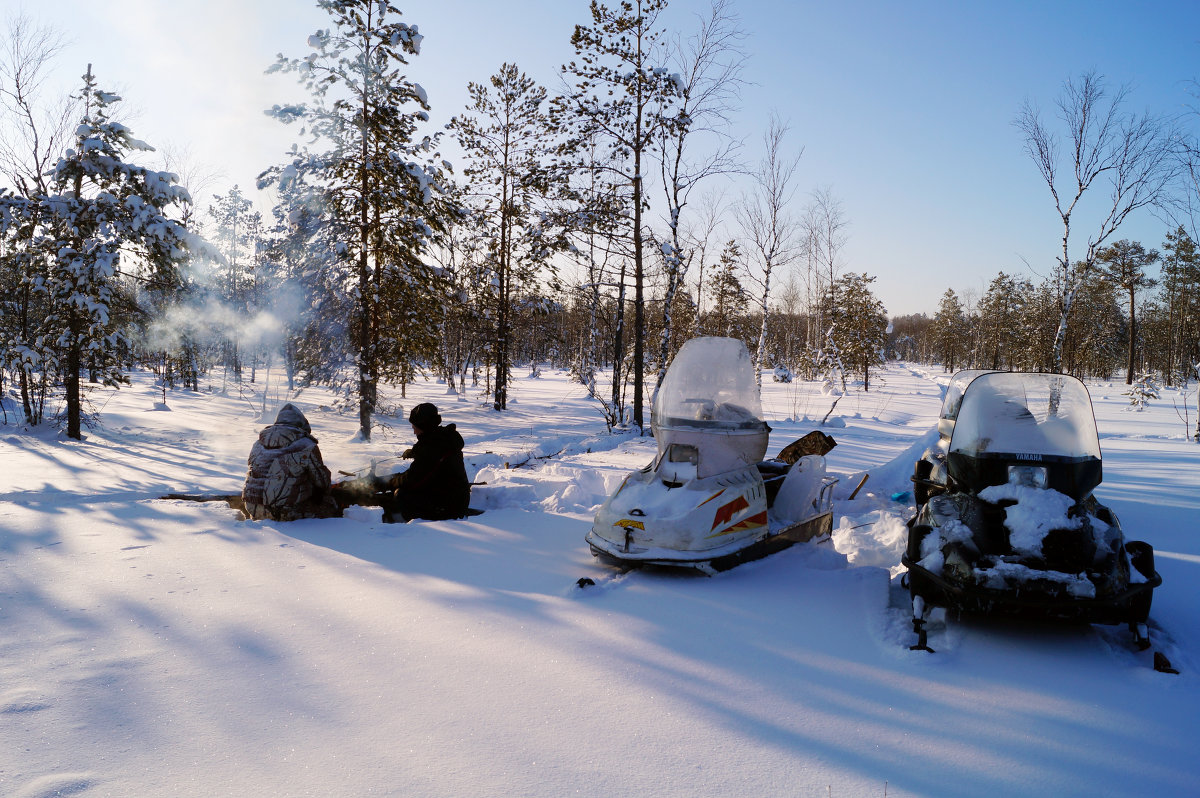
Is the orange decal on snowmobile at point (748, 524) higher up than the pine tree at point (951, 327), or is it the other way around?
the pine tree at point (951, 327)

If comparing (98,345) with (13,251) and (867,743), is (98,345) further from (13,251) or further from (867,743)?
(867,743)

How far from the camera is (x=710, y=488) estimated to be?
477 centimetres

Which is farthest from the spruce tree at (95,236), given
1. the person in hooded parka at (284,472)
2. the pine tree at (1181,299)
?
the pine tree at (1181,299)

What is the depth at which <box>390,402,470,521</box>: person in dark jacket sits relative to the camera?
20.1ft

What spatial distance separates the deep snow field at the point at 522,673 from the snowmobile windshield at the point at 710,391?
127 cm

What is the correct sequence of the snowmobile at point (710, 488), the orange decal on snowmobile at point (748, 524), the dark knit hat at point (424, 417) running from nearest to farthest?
the snowmobile at point (710, 488) → the orange decal on snowmobile at point (748, 524) → the dark knit hat at point (424, 417)

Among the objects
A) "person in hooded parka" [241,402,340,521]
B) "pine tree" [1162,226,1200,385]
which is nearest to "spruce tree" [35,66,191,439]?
"person in hooded parka" [241,402,340,521]

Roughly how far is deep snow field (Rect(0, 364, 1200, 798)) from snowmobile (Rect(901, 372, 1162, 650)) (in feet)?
1.12

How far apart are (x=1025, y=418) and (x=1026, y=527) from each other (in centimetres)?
124

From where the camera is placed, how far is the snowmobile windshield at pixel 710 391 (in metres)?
5.30

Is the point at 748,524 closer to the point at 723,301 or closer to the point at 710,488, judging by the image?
the point at 710,488

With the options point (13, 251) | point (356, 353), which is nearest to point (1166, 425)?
point (356, 353)

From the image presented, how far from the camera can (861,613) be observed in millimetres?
4094

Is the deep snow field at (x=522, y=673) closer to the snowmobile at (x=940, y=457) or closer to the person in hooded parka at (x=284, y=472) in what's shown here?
the person in hooded parka at (x=284, y=472)
